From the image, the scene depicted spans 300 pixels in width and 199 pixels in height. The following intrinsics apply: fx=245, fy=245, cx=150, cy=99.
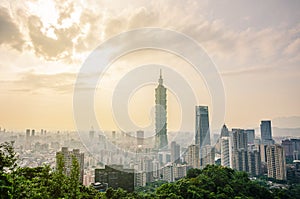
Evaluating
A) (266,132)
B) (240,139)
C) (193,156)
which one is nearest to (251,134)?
(266,132)

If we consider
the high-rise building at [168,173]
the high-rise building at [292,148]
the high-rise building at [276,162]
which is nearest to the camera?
the high-rise building at [276,162]

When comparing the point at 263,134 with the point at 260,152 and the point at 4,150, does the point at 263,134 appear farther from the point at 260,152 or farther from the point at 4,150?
the point at 4,150

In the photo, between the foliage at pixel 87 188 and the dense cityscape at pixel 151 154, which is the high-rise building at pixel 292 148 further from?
the foliage at pixel 87 188

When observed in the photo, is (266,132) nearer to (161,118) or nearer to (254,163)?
(254,163)

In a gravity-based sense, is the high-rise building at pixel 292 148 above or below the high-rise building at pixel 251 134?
below

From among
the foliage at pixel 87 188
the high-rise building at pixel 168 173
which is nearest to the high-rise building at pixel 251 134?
the high-rise building at pixel 168 173

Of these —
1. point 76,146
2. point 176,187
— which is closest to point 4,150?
point 176,187

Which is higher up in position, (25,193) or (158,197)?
(25,193)

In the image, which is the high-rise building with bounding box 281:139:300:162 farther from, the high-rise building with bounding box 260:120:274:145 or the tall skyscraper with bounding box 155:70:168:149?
the tall skyscraper with bounding box 155:70:168:149
